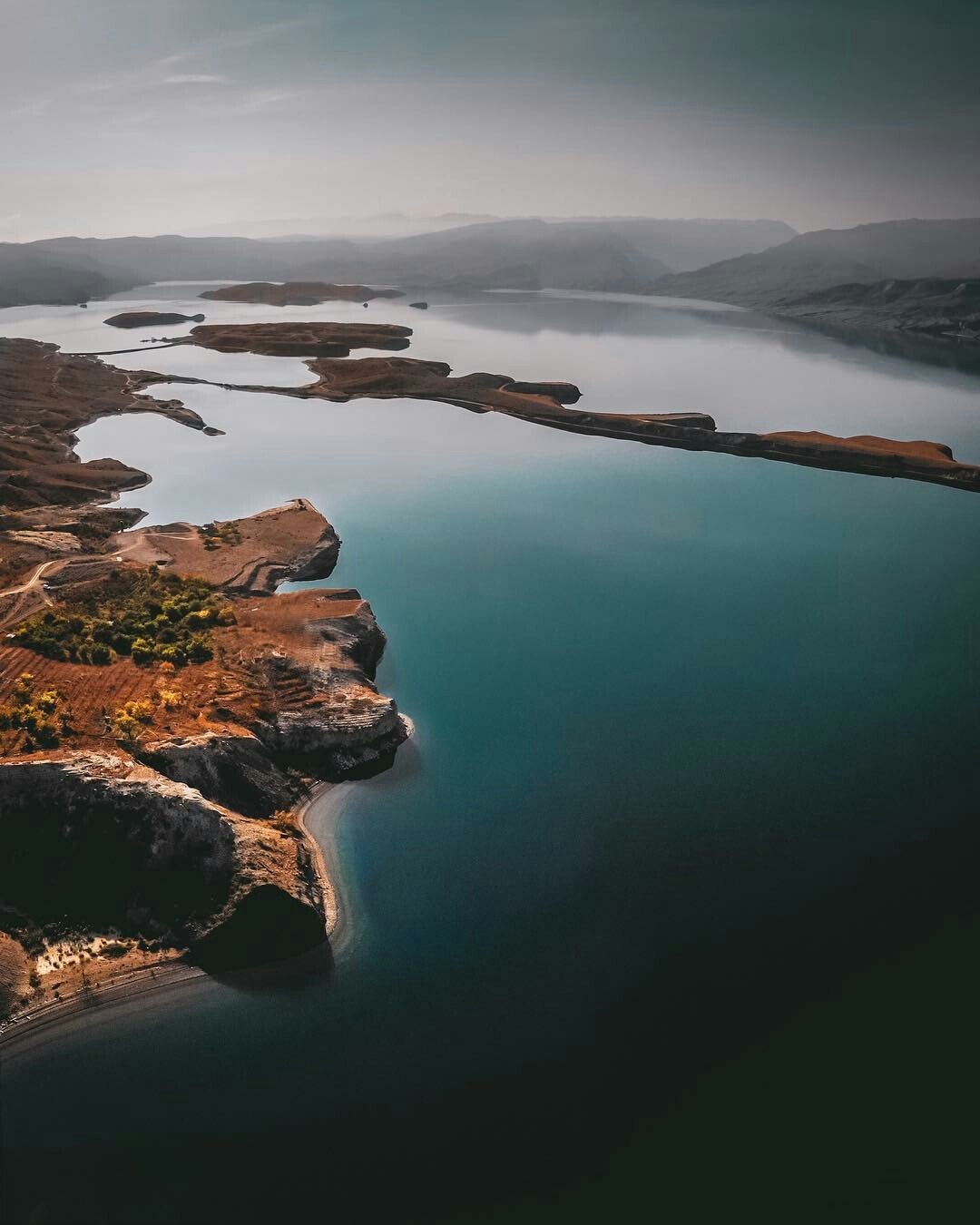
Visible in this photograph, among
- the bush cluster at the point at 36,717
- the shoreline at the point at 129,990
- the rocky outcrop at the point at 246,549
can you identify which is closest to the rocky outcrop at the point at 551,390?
the rocky outcrop at the point at 246,549

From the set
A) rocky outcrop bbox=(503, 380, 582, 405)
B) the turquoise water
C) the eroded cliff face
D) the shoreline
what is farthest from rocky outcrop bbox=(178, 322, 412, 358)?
the shoreline

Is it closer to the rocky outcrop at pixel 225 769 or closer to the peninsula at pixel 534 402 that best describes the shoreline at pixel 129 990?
the rocky outcrop at pixel 225 769

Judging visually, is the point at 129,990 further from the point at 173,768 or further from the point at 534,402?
the point at 534,402

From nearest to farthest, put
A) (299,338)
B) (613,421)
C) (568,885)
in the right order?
(568,885), (613,421), (299,338)

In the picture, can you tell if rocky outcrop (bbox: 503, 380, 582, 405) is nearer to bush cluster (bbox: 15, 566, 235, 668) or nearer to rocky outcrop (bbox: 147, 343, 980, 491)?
rocky outcrop (bbox: 147, 343, 980, 491)

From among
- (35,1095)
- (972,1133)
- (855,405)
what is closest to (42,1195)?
(35,1095)

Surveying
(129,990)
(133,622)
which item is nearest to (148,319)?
(133,622)
